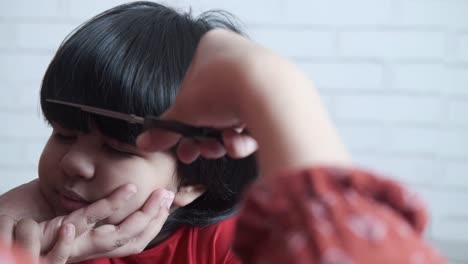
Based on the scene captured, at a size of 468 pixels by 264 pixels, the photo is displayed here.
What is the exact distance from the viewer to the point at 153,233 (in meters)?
0.93

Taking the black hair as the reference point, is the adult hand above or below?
above

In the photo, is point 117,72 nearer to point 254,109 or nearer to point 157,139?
point 157,139

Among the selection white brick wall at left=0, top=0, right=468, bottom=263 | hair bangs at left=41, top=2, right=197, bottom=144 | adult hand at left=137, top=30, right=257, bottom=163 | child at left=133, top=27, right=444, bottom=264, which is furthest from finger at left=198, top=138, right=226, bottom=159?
white brick wall at left=0, top=0, right=468, bottom=263

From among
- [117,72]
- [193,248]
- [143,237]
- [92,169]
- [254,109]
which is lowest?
[193,248]

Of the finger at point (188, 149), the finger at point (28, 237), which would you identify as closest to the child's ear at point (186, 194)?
the finger at point (28, 237)

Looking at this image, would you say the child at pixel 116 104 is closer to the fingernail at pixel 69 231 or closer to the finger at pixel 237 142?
the fingernail at pixel 69 231

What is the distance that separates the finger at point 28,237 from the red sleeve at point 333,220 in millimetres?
511

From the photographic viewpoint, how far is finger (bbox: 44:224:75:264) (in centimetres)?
81

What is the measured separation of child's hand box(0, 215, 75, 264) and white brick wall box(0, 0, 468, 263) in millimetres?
863

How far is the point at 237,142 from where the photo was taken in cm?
53

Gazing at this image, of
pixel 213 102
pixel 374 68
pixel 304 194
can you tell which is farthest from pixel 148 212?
pixel 374 68

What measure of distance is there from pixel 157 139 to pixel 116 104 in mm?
326

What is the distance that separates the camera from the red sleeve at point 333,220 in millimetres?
312

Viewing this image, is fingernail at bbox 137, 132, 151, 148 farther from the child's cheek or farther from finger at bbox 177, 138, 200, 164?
the child's cheek
